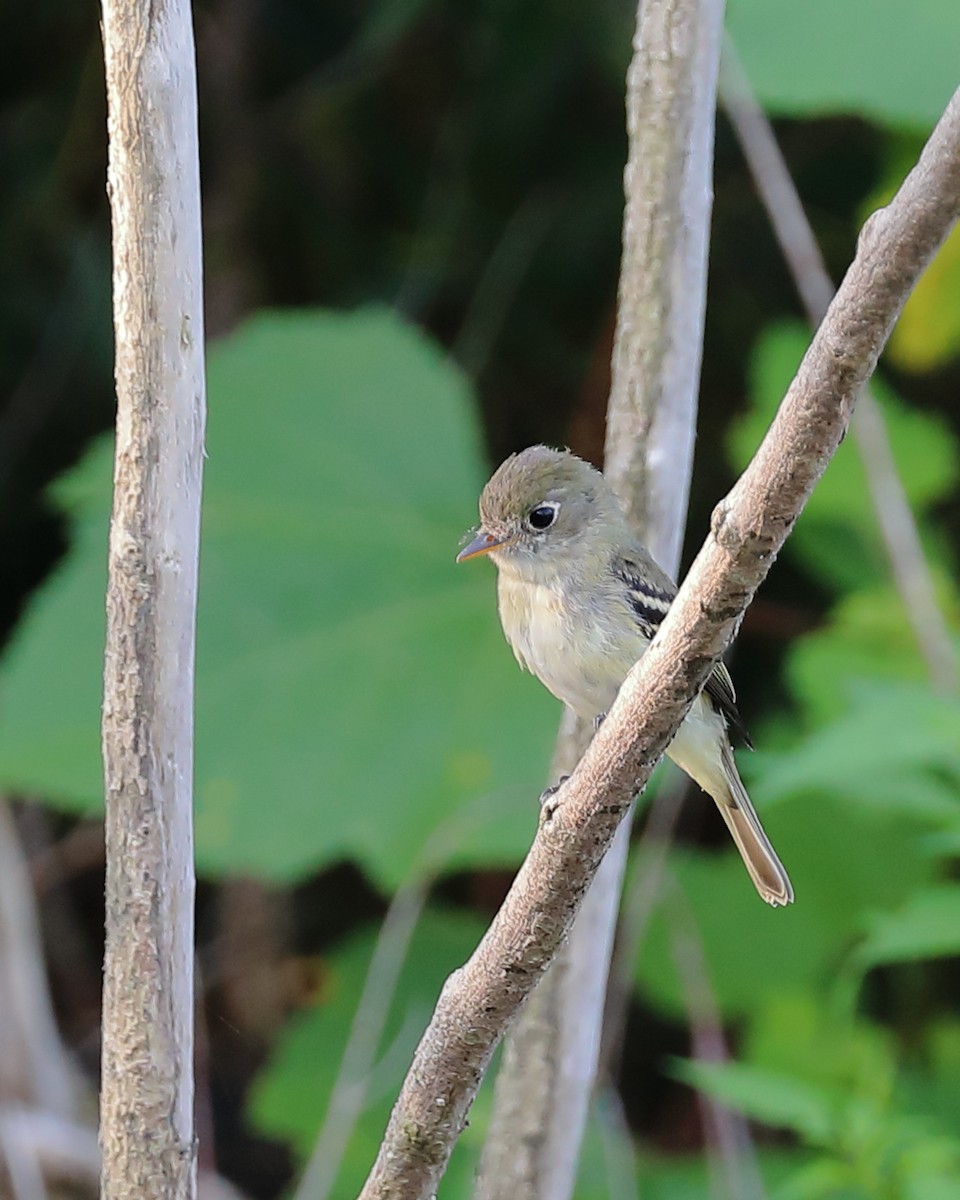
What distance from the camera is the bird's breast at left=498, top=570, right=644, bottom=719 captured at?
2105 millimetres

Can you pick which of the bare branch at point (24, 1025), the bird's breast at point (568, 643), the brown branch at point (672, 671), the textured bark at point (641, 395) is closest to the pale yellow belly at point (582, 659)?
the bird's breast at point (568, 643)

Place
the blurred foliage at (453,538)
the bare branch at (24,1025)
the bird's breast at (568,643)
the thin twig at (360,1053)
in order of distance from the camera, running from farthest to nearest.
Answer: the bare branch at (24,1025)
the blurred foliage at (453,538)
the thin twig at (360,1053)
the bird's breast at (568,643)

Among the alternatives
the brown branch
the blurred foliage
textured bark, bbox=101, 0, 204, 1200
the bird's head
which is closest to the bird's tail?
the blurred foliage

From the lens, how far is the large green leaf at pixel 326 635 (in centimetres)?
294

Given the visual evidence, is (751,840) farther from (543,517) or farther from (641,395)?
(641,395)

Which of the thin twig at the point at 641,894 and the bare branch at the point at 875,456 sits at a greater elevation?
the bare branch at the point at 875,456

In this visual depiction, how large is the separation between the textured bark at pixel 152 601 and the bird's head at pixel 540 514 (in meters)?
1.01

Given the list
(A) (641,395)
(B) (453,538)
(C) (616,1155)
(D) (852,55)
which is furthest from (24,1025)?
(D) (852,55)

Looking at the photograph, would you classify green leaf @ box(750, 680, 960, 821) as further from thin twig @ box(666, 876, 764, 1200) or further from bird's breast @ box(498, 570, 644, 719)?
thin twig @ box(666, 876, 764, 1200)

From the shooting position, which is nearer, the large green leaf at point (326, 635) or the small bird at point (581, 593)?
the small bird at point (581, 593)

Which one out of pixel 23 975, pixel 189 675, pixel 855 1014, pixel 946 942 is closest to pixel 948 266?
pixel 855 1014

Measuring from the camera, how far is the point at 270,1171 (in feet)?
12.7

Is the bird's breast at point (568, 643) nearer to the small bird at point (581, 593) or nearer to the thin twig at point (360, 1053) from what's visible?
the small bird at point (581, 593)

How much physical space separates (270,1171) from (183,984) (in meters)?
2.74
